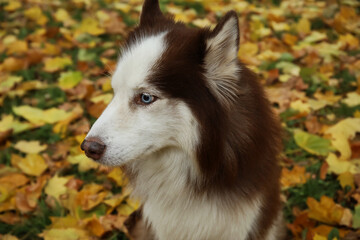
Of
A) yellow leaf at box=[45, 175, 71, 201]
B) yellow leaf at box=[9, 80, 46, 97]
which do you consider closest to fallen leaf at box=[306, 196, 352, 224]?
yellow leaf at box=[45, 175, 71, 201]

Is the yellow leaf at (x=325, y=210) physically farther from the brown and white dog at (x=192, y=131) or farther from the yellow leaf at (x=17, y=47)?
the yellow leaf at (x=17, y=47)

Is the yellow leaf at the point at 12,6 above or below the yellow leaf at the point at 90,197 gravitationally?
above

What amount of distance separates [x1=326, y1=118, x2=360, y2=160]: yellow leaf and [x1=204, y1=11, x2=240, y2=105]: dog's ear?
4.65 feet

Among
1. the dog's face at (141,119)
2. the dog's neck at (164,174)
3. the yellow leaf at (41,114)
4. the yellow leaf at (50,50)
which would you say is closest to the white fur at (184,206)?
the dog's neck at (164,174)

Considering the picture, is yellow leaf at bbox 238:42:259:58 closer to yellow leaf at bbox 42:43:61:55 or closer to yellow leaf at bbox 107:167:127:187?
yellow leaf at bbox 107:167:127:187

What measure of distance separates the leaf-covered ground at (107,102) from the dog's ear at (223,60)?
27.6 inches

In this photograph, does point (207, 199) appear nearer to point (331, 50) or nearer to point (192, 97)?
point (192, 97)

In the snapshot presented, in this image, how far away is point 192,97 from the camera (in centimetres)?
181

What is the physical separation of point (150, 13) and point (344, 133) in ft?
6.22

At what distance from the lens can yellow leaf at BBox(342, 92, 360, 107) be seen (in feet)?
11.1

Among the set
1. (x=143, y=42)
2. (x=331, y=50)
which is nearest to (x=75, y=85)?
(x=143, y=42)

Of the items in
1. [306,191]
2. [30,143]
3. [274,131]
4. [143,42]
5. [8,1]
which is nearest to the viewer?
[143,42]

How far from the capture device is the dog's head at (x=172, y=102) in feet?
5.88

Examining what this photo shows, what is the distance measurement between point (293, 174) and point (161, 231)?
121cm
